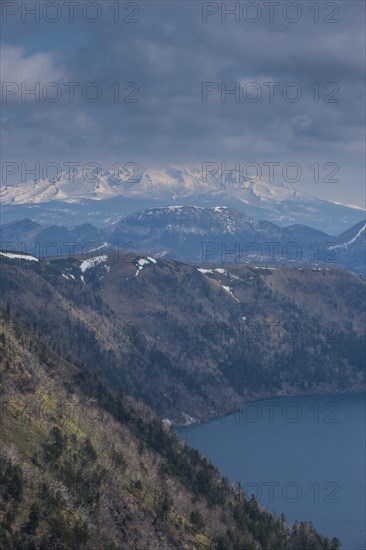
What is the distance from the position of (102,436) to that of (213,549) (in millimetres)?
40306

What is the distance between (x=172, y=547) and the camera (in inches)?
5812

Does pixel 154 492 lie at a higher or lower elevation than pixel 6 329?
lower

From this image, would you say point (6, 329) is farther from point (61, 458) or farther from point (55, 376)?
point (61, 458)

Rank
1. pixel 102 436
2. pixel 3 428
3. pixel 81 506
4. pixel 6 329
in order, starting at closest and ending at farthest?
pixel 81 506, pixel 3 428, pixel 102 436, pixel 6 329

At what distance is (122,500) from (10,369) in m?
41.5

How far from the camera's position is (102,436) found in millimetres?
180375

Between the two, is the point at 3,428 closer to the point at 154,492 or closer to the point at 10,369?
the point at 10,369

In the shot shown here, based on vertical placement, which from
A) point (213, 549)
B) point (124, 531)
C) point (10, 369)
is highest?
point (10, 369)

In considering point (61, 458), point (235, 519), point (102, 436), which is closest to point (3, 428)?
point (61, 458)

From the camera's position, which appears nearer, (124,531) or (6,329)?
(124,531)

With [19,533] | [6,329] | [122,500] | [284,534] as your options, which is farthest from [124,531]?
[6,329]

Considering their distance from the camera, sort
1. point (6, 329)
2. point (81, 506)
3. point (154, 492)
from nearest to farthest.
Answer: point (81, 506) < point (154, 492) < point (6, 329)

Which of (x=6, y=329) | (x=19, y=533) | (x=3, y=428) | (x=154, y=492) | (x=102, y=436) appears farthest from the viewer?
(x=6, y=329)

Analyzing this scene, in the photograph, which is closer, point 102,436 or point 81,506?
point 81,506
